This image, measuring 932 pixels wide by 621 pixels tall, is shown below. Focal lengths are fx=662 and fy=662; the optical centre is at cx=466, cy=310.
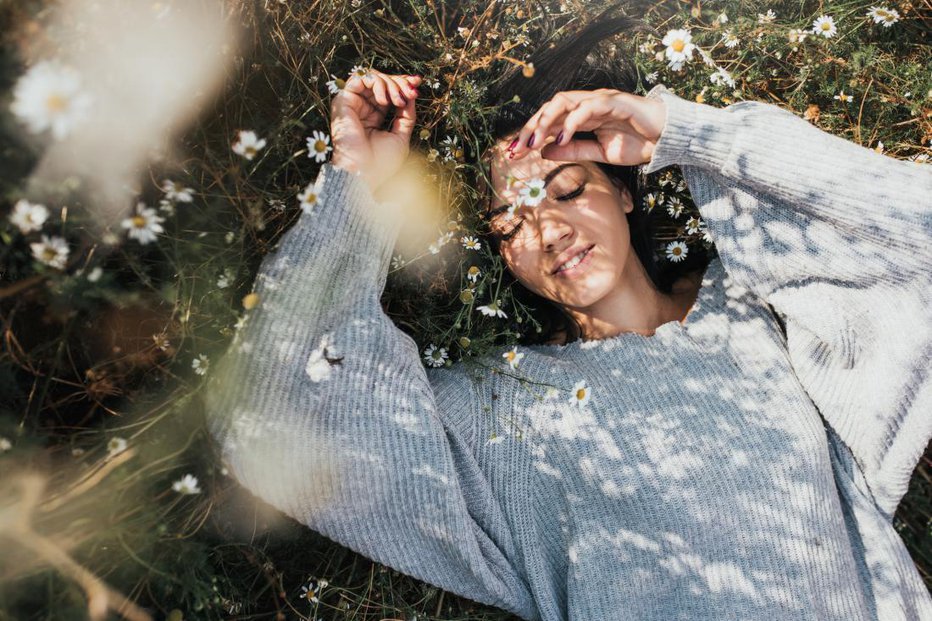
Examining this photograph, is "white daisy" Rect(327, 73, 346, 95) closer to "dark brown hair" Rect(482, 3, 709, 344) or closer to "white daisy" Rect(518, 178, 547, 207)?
"dark brown hair" Rect(482, 3, 709, 344)

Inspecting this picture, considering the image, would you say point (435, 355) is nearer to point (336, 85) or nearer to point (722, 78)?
point (336, 85)

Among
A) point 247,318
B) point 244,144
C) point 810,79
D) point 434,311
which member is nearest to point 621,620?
point 434,311

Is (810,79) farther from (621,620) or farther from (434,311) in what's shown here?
(621,620)

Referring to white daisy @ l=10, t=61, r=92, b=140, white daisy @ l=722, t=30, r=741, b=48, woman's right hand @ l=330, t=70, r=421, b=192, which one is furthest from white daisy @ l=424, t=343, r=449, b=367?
white daisy @ l=722, t=30, r=741, b=48

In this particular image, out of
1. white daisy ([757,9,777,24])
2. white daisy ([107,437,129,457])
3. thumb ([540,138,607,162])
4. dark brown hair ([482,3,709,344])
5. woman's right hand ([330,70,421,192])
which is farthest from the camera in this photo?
white daisy ([757,9,777,24])

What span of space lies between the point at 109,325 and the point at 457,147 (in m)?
1.17

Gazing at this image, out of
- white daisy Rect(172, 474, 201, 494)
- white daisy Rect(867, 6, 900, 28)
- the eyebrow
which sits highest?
white daisy Rect(867, 6, 900, 28)

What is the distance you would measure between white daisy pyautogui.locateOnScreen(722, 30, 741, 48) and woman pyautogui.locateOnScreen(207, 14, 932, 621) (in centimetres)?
41

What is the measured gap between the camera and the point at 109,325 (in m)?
1.57

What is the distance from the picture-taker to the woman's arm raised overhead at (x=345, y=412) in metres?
1.78

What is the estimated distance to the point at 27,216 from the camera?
1257 mm

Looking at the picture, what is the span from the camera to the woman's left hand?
1907mm

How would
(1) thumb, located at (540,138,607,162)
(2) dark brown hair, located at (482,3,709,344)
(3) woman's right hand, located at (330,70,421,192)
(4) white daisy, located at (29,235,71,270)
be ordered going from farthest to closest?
(2) dark brown hair, located at (482,3,709,344) < (1) thumb, located at (540,138,607,162) < (3) woman's right hand, located at (330,70,421,192) < (4) white daisy, located at (29,235,71,270)

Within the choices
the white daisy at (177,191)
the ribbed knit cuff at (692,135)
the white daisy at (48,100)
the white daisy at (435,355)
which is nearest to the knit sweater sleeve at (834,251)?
the ribbed knit cuff at (692,135)
